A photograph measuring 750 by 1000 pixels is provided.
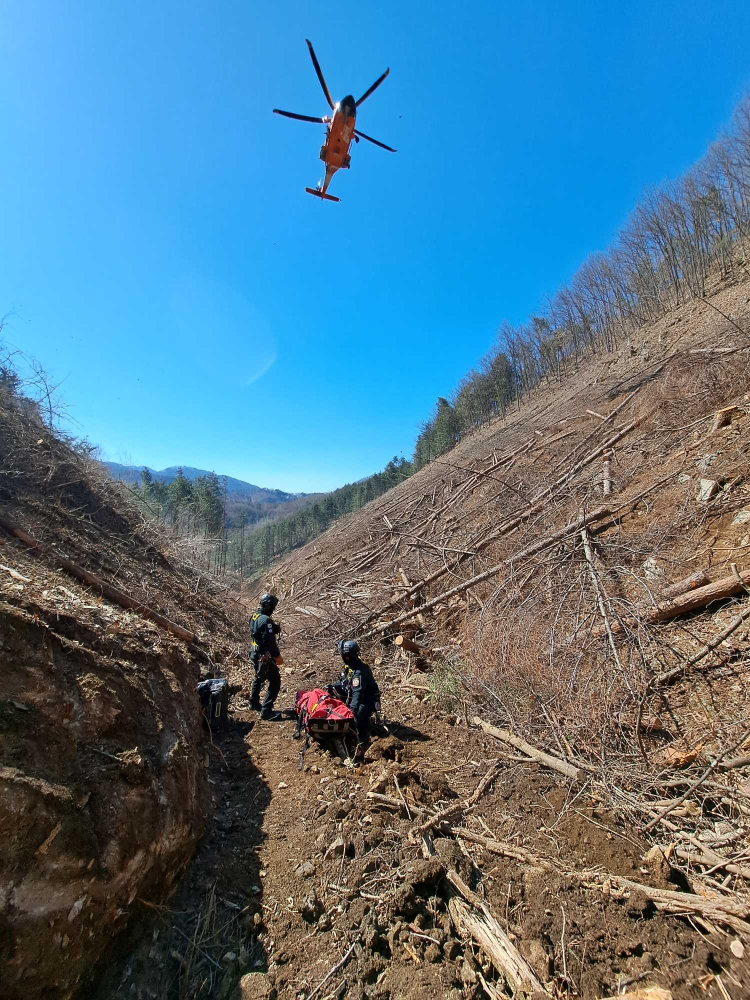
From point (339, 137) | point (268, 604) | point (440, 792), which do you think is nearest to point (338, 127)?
point (339, 137)

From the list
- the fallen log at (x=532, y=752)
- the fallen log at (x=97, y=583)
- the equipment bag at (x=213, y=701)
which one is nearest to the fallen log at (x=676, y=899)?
the fallen log at (x=532, y=752)

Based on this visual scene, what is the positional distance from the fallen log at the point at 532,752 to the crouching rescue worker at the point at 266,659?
2.75 metres

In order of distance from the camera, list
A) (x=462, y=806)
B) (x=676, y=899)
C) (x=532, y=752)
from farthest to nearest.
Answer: (x=532, y=752) → (x=462, y=806) → (x=676, y=899)

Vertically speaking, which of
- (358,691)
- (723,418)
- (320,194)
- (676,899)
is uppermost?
(320,194)

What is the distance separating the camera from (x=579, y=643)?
16.6 ft

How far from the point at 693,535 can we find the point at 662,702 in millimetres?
2573

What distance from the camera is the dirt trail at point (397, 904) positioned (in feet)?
7.08

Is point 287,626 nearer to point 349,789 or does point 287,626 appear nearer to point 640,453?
point 349,789

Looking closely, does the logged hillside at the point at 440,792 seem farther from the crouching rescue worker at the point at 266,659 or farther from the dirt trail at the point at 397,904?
the crouching rescue worker at the point at 266,659

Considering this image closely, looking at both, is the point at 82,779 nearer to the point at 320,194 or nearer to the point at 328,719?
the point at 328,719

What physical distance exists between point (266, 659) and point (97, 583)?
10.5ft

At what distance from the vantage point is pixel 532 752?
405cm

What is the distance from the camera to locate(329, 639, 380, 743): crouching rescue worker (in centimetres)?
456

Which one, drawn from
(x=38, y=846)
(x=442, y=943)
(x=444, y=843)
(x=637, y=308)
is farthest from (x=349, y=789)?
(x=637, y=308)
